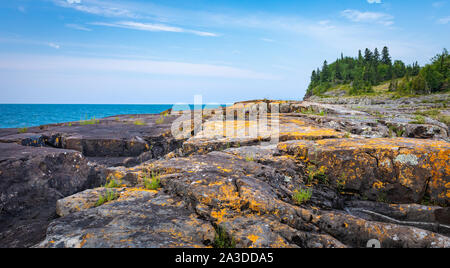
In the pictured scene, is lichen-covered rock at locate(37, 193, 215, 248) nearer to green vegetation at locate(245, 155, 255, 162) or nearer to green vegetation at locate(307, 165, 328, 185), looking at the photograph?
green vegetation at locate(245, 155, 255, 162)

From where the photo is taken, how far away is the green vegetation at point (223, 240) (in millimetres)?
2871

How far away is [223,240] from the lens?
293 cm

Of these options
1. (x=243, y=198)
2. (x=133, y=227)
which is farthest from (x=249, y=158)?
(x=133, y=227)

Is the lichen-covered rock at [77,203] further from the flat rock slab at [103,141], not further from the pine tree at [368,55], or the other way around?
Result: the pine tree at [368,55]

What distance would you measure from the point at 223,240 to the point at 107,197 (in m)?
2.25

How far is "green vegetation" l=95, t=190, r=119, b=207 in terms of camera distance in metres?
3.73

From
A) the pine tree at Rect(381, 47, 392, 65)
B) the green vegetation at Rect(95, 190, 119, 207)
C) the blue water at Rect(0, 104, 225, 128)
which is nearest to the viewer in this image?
the green vegetation at Rect(95, 190, 119, 207)

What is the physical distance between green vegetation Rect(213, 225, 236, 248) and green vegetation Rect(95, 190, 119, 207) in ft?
6.71

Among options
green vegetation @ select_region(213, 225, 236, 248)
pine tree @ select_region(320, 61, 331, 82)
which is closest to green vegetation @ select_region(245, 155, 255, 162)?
green vegetation @ select_region(213, 225, 236, 248)

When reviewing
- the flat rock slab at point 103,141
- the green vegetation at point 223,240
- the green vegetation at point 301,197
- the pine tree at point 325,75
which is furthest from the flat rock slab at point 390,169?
the pine tree at point 325,75
